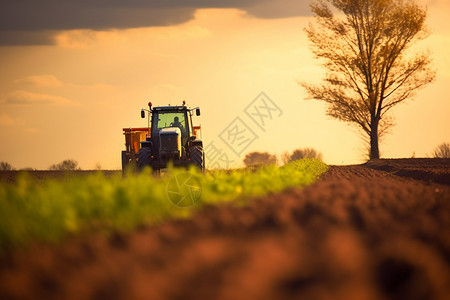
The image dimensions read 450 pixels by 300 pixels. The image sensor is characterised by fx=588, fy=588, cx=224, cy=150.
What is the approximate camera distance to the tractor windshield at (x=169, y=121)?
17684mm

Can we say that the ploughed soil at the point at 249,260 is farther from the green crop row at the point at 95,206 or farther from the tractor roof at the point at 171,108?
the tractor roof at the point at 171,108

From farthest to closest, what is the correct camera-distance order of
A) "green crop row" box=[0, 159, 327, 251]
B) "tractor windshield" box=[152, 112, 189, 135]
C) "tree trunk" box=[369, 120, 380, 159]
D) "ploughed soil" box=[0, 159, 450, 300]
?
"tree trunk" box=[369, 120, 380, 159], "tractor windshield" box=[152, 112, 189, 135], "green crop row" box=[0, 159, 327, 251], "ploughed soil" box=[0, 159, 450, 300]

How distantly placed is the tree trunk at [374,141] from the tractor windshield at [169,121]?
54.0ft

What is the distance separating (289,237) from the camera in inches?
181

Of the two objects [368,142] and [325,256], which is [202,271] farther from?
[368,142]

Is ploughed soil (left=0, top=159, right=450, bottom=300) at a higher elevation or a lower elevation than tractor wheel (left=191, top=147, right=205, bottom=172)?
lower

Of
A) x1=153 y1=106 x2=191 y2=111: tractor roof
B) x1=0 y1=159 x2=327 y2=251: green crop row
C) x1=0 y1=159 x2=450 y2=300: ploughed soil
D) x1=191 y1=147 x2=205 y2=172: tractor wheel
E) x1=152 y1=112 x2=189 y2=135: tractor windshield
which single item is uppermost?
x1=153 y1=106 x2=191 y2=111: tractor roof

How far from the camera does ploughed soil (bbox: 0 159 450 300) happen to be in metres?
3.38

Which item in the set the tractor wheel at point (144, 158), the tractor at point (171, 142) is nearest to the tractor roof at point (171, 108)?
the tractor at point (171, 142)

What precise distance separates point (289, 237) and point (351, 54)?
28.2 metres

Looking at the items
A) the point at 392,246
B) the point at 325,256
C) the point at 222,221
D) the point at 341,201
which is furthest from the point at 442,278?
the point at 341,201

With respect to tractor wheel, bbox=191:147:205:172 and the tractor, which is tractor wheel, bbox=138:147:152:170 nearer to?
the tractor

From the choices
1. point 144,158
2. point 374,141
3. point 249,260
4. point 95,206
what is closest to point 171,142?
point 144,158

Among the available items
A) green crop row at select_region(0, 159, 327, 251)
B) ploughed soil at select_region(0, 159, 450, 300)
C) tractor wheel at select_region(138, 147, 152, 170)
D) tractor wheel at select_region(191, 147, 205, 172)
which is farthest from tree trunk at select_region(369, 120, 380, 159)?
ploughed soil at select_region(0, 159, 450, 300)
